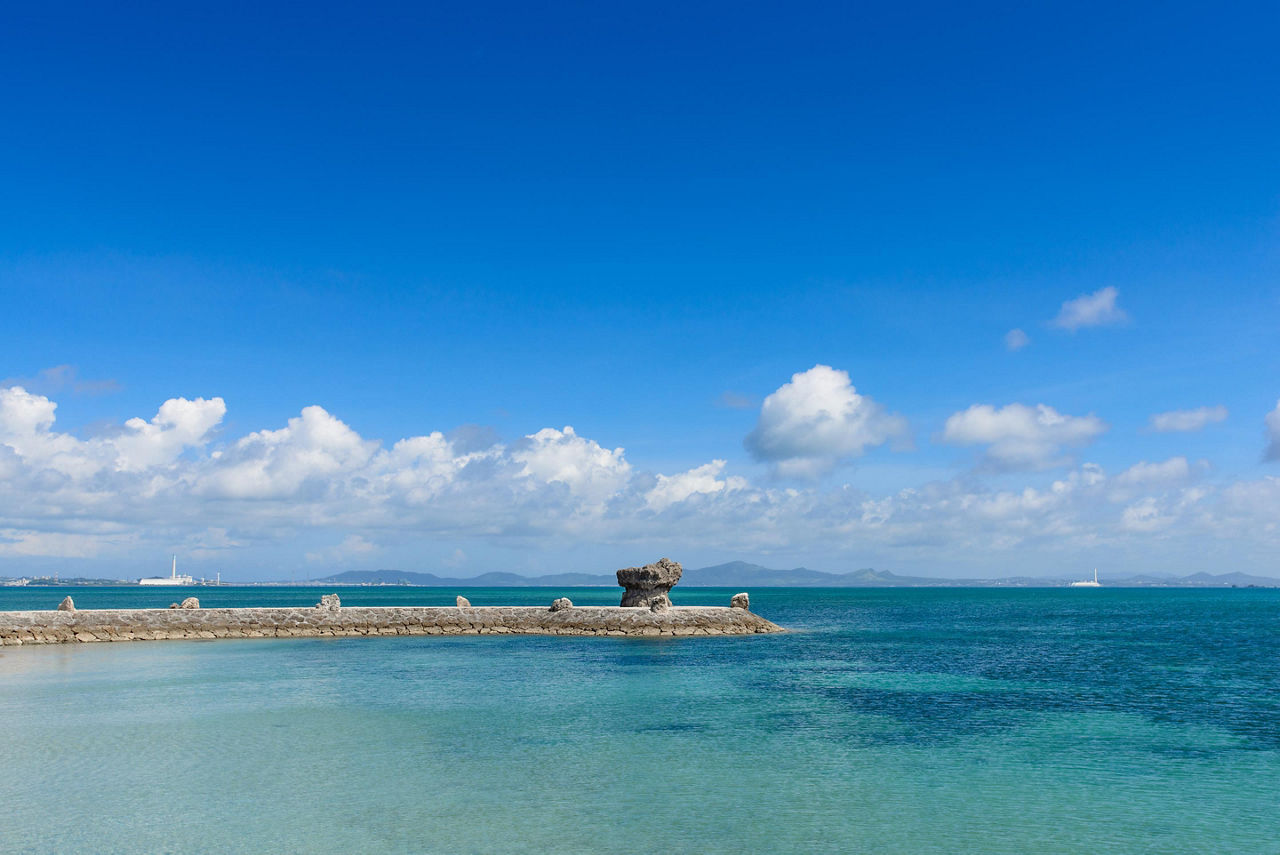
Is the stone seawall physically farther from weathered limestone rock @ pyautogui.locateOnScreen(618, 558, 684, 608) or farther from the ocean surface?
the ocean surface

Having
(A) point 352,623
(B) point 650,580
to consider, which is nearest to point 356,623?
(A) point 352,623

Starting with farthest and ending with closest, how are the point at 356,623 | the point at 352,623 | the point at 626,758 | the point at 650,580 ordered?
the point at 650,580 → the point at 356,623 → the point at 352,623 → the point at 626,758

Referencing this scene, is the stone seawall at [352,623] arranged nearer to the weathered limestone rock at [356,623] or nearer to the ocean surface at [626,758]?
the weathered limestone rock at [356,623]

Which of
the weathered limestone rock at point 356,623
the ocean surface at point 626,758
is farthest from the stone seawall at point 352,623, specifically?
the ocean surface at point 626,758

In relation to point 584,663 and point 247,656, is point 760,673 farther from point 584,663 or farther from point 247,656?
point 247,656

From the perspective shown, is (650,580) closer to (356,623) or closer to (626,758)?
(356,623)

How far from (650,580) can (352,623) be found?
2068cm

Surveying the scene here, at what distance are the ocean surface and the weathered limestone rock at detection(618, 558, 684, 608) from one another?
2171cm

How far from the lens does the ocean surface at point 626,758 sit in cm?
1314

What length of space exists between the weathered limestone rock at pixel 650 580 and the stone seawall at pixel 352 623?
2.46m

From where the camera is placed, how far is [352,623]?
54.8 meters

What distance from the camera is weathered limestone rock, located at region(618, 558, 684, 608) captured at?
A: 60250 millimetres

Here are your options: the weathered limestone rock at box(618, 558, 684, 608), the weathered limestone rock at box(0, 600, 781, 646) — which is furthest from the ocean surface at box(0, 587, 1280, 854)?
the weathered limestone rock at box(618, 558, 684, 608)

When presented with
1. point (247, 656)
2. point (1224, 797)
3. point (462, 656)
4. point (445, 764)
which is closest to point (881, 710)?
point (1224, 797)
